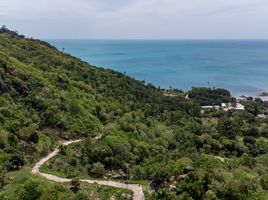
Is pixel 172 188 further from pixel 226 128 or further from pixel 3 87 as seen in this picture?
pixel 226 128

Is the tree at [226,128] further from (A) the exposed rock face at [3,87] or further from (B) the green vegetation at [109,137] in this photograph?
(A) the exposed rock face at [3,87]

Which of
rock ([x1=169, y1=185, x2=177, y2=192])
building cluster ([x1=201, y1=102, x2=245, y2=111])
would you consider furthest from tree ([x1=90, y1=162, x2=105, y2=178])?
building cluster ([x1=201, y1=102, x2=245, y2=111])

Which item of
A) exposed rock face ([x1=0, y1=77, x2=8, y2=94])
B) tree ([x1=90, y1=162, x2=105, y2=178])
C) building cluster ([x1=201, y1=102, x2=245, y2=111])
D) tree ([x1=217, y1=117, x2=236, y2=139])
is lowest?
building cluster ([x1=201, y1=102, x2=245, y2=111])

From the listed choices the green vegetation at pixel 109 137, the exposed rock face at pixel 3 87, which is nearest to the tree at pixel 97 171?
the green vegetation at pixel 109 137

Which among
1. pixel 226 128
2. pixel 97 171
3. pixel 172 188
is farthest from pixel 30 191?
pixel 226 128

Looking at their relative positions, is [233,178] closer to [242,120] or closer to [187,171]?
[187,171]

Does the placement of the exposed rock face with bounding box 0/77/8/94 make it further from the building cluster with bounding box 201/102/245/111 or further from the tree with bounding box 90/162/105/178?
the building cluster with bounding box 201/102/245/111

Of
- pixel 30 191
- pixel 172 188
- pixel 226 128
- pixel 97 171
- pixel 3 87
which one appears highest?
pixel 3 87

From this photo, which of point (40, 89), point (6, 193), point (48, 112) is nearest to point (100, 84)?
point (40, 89)
